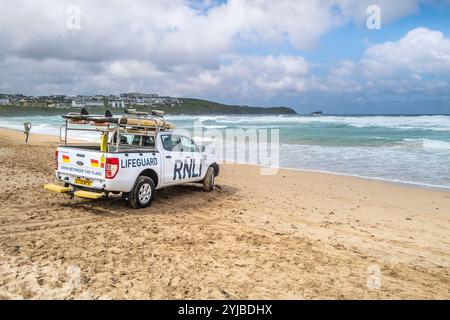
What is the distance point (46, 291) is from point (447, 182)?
1264 centimetres

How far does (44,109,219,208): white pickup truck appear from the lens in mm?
7465

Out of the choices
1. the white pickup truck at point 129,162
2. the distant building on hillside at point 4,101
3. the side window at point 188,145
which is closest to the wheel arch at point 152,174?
the white pickup truck at point 129,162

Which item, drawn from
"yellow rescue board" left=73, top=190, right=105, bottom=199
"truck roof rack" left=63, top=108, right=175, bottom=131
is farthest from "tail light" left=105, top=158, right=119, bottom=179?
"truck roof rack" left=63, top=108, right=175, bottom=131

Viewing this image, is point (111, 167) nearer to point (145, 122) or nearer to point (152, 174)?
point (152, 174)

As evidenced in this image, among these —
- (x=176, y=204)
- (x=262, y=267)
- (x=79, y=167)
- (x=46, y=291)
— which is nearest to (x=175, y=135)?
(x=176, y=204)

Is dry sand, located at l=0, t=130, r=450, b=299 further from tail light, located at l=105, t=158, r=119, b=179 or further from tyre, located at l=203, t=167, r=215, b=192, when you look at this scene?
tail light, located at l=105, t=158, r=119, b=179

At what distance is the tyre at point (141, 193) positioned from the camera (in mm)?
7875

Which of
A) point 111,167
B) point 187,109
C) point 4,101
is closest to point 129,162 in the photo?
point 111,167

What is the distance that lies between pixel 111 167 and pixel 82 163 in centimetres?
79

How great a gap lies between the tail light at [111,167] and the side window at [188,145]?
243cm

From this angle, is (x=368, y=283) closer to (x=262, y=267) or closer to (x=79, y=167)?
(x=262, y=267)

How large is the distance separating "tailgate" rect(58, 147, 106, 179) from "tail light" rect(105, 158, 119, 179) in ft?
0.30

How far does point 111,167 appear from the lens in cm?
735

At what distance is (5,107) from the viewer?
397 feet
